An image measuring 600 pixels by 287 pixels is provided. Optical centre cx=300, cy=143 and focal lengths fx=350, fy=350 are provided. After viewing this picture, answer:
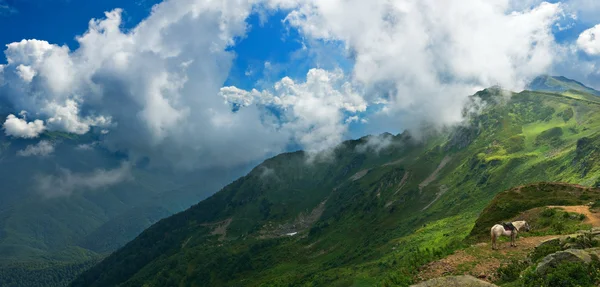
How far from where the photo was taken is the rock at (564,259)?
940 inches

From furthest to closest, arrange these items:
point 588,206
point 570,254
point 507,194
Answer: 1. point 507,194
2. point 588,206
3. point 570,254

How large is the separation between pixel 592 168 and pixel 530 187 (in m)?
132

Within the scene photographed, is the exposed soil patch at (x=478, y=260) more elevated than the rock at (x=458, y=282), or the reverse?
the rock at (x=458, y=282)

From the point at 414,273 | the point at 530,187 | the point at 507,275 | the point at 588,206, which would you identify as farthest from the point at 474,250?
the point at 530,187

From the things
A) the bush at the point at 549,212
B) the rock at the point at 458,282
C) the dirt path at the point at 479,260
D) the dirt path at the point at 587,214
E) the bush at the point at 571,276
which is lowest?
the dirt path at the point at 587,214

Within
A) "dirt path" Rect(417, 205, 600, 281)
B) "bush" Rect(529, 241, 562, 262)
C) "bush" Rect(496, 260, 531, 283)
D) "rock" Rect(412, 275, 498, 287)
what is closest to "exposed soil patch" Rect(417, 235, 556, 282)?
"dirt path" Rect(417, 205, 600, 281)

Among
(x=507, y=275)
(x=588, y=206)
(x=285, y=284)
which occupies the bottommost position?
(x=285, y=284)

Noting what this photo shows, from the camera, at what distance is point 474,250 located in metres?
40.2

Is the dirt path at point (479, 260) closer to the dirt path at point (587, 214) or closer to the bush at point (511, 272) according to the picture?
the bush at point (511, 272)

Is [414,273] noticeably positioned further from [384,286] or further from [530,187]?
[530,187]

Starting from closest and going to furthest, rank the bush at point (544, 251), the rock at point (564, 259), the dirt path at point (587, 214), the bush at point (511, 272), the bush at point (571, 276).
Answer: the bush at point (571, 276) < the rock at point (564, 259) < the bush at point (511, 272) < the bush at point (544, 251) < the dirt path at point (587, 214)

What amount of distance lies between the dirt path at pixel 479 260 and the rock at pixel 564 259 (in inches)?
261

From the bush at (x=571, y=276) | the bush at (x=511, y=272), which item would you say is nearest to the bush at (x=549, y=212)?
the bush at (x=511, y=272)

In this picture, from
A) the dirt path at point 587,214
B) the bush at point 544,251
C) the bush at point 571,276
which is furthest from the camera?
the dirt path at point 587,214
